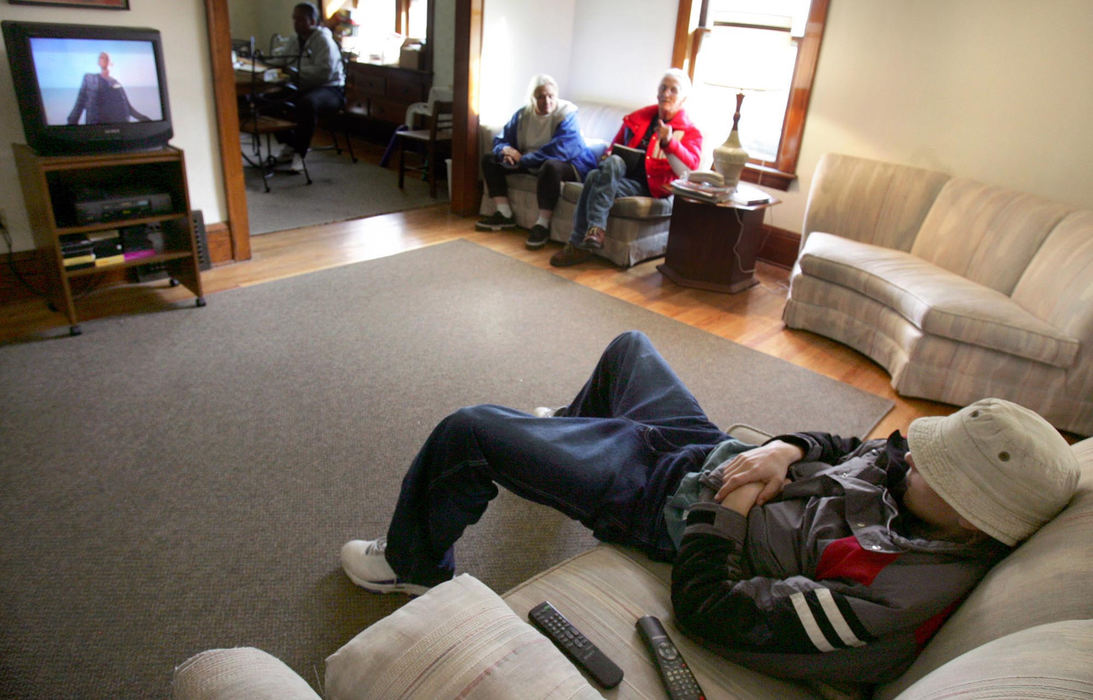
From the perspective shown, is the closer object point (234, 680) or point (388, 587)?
point (234, 680)

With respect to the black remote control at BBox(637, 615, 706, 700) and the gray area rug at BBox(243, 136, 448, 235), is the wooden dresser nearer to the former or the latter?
the gray area rug at BBox(243, 136, 448, 235)

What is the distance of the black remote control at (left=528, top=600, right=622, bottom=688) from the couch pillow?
8.2 inches

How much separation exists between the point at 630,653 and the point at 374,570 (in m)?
0.78

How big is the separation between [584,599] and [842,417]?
1904 millimetres

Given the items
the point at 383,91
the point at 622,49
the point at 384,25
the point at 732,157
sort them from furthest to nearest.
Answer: the point at 384,25 → the point at 383,91 → the point at 622,49 → the point at 732,157

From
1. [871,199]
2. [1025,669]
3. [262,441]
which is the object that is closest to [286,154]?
[262,441]

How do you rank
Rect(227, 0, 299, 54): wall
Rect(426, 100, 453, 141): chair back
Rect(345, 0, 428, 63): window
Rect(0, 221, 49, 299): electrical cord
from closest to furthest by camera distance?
Rect(0, 221, 49, 299): electrical cord
Rect(426, 100, 453, 141): chair back
Rect(345, 0, 428, 63): window
Rect(227, 0, 299, 54): wall

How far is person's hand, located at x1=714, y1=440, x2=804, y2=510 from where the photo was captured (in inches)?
52.2

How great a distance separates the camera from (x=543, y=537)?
2.00m

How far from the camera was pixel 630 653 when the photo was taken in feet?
3.80

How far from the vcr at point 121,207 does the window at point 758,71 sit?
2805 mm

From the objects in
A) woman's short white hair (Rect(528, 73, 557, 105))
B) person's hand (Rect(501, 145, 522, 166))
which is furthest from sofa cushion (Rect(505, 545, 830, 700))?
woman's short white hair (Rect(528, 73, 557, 105))

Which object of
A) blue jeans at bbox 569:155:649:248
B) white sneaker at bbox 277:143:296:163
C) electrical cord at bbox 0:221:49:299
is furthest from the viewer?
white sneaker at bbox 277:143:296:163

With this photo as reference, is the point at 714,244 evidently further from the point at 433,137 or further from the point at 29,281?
the point at 29,281
